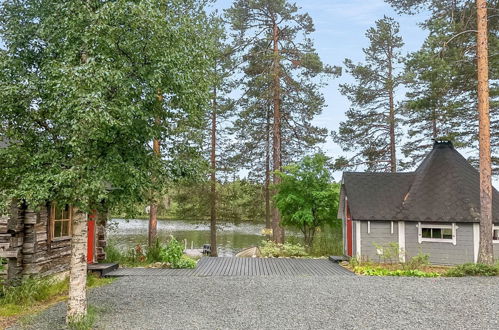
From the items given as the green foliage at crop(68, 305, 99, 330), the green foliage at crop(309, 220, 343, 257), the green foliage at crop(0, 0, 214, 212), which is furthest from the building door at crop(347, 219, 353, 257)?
the green foliage at crop(68, 305, 99, 330)

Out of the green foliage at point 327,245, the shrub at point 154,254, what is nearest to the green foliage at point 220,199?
the green foliage at point 327,245

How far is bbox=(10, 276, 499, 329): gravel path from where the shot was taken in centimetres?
583

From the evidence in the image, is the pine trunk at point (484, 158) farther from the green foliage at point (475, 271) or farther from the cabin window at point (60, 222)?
the cabin window at point (60, 222)

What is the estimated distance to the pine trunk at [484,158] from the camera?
11.0m

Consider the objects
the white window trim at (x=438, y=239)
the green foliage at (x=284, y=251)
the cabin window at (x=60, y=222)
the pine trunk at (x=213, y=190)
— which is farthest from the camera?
the pine trunk at (x=213, y=190)

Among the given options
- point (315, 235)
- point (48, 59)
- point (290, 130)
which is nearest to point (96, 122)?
point (48, 59)

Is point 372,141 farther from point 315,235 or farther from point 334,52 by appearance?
point 315,235

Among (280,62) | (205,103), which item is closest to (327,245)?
(280,62)

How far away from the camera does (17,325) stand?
5703 millimetres

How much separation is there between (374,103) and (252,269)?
13391mm

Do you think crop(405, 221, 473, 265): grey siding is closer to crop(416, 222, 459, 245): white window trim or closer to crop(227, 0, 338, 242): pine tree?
crop(416, 222, 459, 245): white window trim

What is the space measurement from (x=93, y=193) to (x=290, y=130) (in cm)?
1541

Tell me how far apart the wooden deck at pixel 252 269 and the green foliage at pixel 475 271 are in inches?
108

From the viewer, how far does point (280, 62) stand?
60.7 feet
